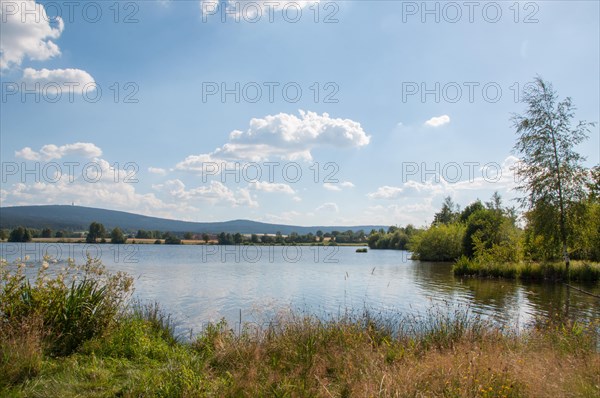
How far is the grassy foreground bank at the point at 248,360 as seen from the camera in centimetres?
536

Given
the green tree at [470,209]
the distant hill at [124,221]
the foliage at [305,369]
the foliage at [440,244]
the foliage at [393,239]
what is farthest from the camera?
the distant hill at [124,221]

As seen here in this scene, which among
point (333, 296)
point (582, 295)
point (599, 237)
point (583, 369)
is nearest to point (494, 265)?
point (599, 237)

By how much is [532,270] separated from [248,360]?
27.6m

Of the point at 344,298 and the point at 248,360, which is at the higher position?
the point at 248,360

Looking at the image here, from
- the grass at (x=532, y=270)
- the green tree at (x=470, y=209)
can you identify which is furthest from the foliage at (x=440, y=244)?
the grass at (x=532, y=270)

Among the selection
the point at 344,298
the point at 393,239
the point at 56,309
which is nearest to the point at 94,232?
the point at 393,239

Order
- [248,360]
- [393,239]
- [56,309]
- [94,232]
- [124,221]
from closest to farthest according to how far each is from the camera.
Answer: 1. [248,360]
2. [56,309]
3. [94,232]
4. [393,239]
5. [124,221]

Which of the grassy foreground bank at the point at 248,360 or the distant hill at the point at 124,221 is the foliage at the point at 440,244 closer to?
the grassy foreground bank at the point at 248,360

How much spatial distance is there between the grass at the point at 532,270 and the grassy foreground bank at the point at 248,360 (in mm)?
20777

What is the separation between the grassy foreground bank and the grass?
2078 cm

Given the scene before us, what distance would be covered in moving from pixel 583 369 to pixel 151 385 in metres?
5.97

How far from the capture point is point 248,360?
23.8 ft

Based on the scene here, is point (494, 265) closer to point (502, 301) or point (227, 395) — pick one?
point (502, 301)

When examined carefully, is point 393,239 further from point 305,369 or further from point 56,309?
point 56,309
